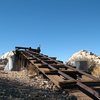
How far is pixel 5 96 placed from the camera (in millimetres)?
6129

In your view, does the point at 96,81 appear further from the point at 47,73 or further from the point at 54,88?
the point at 47,73

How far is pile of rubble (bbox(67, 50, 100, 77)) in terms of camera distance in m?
20.3

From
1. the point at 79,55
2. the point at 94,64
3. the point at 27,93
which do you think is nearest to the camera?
the point at 27,93

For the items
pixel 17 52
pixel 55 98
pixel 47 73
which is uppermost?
pixel 17 52

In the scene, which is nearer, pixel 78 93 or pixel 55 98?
pixel 55 98

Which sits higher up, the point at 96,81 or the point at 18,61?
the point at 18,61

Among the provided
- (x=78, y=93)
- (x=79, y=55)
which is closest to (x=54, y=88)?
(x=78, y=93)

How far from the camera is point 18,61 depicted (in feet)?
63.0

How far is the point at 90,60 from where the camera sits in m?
23.7

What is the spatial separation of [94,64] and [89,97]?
15.7 m

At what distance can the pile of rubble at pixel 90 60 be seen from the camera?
66.7 feet

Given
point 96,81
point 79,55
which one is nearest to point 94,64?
point 79,55

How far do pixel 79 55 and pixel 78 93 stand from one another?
67.7 feet

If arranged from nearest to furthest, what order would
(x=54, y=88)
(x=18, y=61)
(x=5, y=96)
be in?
(x=5, y=96), (x=54, y=88), (x=18, y=61)
